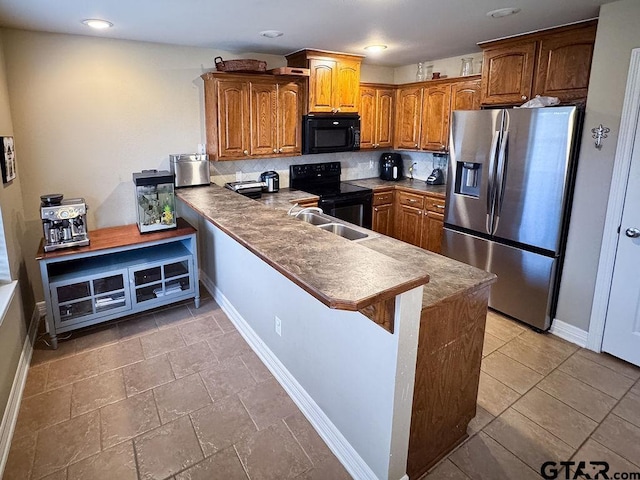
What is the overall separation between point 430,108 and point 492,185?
1629 millimetres

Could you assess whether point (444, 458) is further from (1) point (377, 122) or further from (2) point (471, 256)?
(1) point (377, 122)

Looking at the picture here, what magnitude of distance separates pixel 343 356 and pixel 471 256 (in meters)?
2.19

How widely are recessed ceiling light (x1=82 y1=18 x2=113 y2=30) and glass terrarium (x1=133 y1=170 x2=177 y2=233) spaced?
1.10m

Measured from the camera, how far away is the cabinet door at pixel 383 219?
183 inches

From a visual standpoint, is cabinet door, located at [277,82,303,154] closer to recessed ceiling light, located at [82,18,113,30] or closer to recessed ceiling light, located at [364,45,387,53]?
recessed ceiling light, located at [364,45,387,53]

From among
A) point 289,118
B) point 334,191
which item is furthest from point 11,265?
point 334,191

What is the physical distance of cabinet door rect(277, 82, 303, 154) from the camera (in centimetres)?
394

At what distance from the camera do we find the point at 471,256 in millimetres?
3584

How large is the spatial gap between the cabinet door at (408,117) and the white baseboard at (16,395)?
4190 mm

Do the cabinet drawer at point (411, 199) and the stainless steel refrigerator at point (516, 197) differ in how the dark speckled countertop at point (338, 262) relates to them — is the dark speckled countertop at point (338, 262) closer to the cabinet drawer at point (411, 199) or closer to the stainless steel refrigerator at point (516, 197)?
the stainless steel refrigerator at point (516, 197)

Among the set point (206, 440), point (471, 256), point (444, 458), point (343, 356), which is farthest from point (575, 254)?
point (206, 440)

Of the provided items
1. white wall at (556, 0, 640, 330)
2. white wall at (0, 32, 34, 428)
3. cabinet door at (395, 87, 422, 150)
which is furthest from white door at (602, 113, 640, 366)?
white wall at (0, 32, 34, 428)
